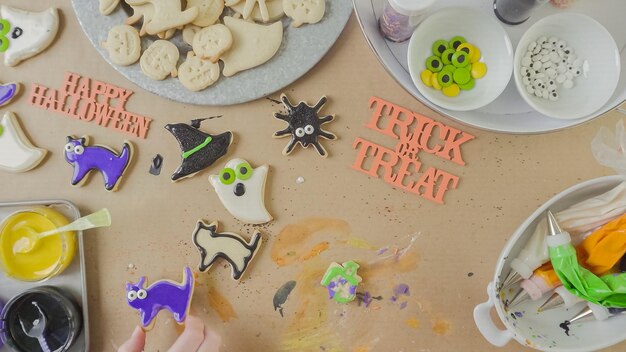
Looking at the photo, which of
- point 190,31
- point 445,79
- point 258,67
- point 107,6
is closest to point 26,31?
point 107,6

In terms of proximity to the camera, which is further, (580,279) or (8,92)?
(8,92)

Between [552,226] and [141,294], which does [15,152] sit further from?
[552,226]

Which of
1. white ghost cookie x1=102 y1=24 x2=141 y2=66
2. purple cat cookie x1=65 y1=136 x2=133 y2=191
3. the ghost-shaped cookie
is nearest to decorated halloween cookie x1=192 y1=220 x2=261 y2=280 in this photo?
the ghost-shaped cookie

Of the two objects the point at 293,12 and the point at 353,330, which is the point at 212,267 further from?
the point at 293,12

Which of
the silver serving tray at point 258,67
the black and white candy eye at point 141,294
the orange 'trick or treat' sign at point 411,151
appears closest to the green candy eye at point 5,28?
the silver serving tray at point 258,67

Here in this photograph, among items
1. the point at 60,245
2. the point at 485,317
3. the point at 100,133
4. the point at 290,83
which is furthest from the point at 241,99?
the point at 485,317

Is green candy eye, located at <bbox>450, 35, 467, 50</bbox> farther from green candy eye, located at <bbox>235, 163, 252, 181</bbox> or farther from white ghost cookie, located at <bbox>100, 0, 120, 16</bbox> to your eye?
white ghost cookie, located at <bbox>100, 0, 120, 16</bbox>
